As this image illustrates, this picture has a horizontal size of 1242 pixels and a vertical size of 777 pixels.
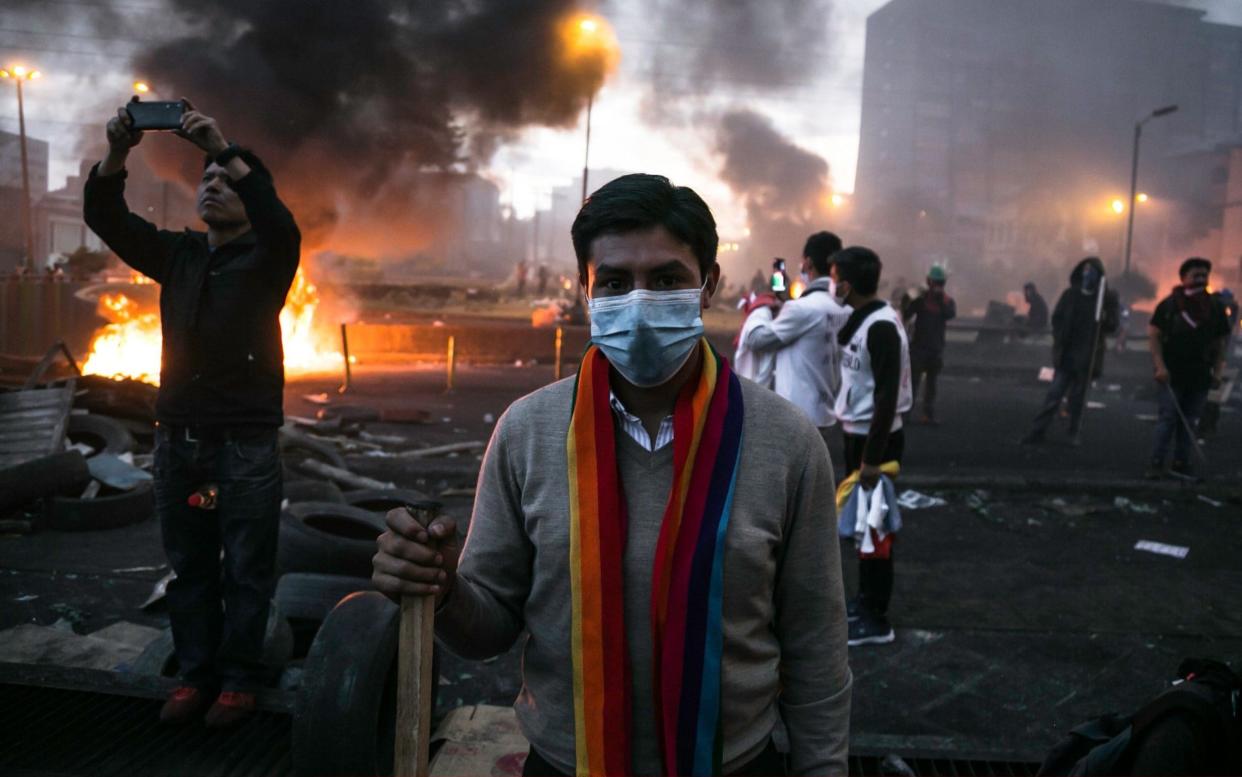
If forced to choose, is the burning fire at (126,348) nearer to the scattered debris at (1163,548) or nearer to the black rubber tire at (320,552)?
the black rubber tire at (320,552)

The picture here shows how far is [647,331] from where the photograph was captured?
5.32ft

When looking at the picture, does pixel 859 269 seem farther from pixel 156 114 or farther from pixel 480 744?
pixel 156 114

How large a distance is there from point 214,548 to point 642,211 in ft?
7.65

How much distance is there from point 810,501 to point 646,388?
0.36m

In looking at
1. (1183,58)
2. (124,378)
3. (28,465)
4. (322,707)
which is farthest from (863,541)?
(1183,58)

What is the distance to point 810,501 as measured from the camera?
5.26 ft

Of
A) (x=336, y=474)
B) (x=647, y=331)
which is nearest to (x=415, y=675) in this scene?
(x=647, y=331)

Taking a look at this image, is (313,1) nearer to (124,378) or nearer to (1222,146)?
(124,378)

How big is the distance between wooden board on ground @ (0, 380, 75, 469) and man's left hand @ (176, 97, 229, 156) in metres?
3.91

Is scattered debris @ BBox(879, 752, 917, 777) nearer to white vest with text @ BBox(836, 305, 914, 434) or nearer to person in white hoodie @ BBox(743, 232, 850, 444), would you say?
white vest with text @ BBox(836, 305, 914, 434)

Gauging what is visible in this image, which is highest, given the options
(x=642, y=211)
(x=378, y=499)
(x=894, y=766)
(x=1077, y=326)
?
(x=1077, y=326)

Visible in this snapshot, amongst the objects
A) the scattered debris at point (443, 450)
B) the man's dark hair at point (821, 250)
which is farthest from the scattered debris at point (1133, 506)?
the scattered debris at point (443, 450)

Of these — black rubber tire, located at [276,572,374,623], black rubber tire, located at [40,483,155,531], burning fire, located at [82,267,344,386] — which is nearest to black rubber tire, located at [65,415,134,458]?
black rubber tire, located at [40,483,155,531]

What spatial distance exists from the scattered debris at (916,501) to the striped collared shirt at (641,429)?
597 cm
